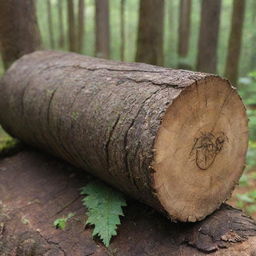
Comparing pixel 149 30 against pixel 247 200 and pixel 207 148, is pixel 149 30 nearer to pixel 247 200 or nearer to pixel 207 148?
pixel 247 200

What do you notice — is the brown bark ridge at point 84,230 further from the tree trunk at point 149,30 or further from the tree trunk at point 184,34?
the tree trunk at point 184,34

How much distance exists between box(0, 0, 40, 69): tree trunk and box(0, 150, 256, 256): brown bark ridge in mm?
2449

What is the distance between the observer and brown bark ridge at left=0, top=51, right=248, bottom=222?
97.3 inches

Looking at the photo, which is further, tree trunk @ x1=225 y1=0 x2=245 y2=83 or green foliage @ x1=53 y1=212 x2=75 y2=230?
tree trunk @ x1=225 y1=0 x2=245 y2=83

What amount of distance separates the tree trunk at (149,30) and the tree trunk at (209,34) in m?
1.32

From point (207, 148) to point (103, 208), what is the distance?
102cm

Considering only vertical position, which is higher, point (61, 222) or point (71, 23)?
point (71, 23)

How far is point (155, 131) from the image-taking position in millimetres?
2393

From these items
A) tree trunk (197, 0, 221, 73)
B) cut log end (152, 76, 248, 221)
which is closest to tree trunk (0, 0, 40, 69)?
cut log end (152, 76, 248, 221)

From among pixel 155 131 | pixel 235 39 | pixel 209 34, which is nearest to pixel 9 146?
pixel 155 131

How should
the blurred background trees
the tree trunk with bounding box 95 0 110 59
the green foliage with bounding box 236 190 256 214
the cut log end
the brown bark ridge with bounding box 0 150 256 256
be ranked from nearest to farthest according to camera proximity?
the cut log end, the brown bark ridge with bounding box 0 150 256 256, the green foliage with bounding box 236 190 256 214, the blurred background trees, the tree trunk with bounding box 95 0 110 59

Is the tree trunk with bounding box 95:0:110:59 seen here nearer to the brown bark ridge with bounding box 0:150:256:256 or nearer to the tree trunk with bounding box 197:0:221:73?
the tree trunk with bounding box 197:0:221:73

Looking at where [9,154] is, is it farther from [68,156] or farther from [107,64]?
[107,64]

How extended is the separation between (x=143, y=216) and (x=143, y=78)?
117 centimetres
